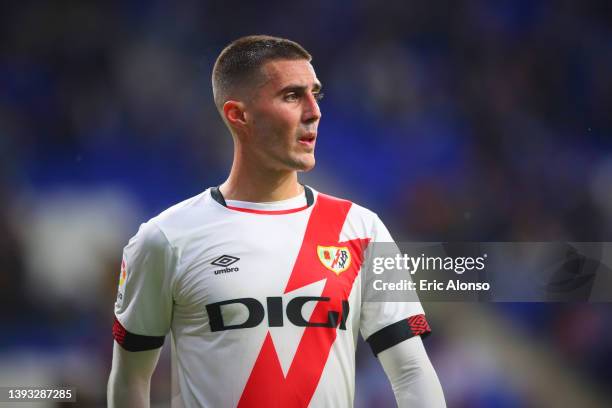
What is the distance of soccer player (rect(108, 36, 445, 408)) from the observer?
275 cm

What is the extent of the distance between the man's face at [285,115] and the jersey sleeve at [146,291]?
49 centimetres

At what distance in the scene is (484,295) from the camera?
4.83 metres

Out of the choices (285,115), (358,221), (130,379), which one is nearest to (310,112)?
(285,115)

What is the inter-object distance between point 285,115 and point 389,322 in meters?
0.81

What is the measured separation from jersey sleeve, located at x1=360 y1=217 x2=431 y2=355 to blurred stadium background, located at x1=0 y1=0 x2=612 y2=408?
2237 millimetres

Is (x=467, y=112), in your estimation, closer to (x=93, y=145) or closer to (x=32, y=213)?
(x=93, y=145)

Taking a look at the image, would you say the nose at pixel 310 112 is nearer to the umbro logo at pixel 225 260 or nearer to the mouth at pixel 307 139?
the mouth at pixel 307 139

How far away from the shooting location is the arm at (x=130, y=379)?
9.62 feet

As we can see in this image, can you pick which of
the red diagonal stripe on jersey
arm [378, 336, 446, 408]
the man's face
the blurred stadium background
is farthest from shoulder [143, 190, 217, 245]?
the blurred stadium background

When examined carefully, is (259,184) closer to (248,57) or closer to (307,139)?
(307,139)

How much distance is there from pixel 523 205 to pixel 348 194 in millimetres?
1114

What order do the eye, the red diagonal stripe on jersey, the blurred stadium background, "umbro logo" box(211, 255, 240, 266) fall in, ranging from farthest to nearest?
the blurred stadium background, the eye, "umbro logo" box(211, 255, 240, 266), the red diagonal stripe on jersey

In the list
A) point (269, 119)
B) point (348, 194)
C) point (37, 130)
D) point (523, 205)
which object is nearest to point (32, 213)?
point (37, 130)

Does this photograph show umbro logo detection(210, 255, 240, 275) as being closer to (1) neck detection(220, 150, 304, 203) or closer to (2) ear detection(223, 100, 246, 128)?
(1) neck detection(220, 150, 304, 203)
